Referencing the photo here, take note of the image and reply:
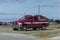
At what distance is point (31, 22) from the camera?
3394cm

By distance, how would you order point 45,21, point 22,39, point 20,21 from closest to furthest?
point 22,39, point 20,21, point 45,21

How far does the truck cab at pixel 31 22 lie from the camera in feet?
109

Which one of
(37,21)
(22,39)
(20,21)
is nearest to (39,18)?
(37,21)

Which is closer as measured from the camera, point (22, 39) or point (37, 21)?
point (22, 39)

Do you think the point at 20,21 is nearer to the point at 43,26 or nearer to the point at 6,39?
the point at 43,26

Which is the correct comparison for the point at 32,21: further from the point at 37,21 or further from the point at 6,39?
the point at 6,39

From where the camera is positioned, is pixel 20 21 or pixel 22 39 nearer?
pixel 22 39

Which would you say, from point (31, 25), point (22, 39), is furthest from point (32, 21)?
point (22, 39)

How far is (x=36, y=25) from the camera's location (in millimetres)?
34562

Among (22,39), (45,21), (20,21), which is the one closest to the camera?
(22,39)

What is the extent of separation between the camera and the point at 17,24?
33312 mm

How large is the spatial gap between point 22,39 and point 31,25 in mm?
11542

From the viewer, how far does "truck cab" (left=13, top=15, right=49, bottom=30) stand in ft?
109

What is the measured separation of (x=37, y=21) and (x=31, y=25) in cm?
99
